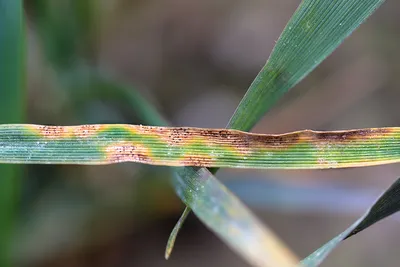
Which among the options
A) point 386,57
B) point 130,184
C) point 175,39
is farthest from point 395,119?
point 130,184

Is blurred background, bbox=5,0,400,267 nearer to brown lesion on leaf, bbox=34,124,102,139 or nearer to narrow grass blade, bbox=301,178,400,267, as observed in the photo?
brown lesion on leaf, bbox=34,124,102,139

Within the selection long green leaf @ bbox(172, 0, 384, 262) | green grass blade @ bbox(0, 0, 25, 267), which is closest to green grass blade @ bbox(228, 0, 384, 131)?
long green leaf @ bbox(172, 0, 384, 262)

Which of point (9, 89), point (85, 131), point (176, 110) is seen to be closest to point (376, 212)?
point (85, 131)

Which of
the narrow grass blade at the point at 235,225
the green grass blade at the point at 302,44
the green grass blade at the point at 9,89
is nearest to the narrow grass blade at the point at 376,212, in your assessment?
the narrow grass blade at the point at 235,225

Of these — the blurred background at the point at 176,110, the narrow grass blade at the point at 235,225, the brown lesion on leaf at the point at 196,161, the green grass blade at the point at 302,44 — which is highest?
the green grass blade at the point at 302,44

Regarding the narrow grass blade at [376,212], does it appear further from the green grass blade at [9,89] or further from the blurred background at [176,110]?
the green grass blade at [9,89]

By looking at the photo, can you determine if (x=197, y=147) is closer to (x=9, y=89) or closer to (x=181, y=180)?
(x=181, y=180)

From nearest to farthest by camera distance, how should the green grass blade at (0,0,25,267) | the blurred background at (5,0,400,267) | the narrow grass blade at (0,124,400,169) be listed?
the narrow grass blade at (0,124,400,169)
the green grass blade at (0,0,25,267)
the blurred background at (5,0,400,267)

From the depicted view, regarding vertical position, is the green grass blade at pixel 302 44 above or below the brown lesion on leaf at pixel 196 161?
above
